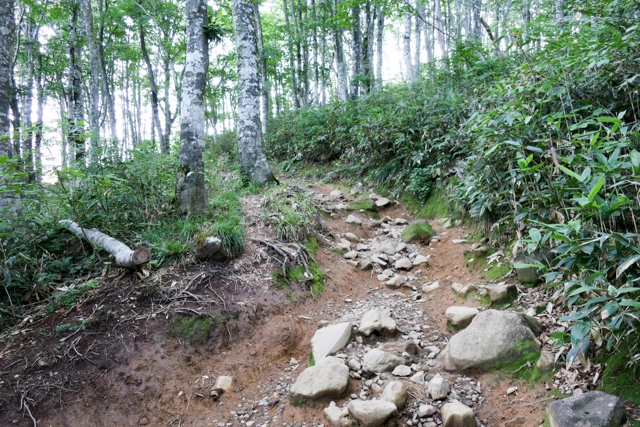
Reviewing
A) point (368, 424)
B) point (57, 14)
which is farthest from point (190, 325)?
point (57, 14)

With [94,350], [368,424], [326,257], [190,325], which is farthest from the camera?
[326,257]

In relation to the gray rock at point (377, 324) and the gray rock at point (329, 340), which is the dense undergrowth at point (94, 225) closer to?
the gray rock at point (329, 340)

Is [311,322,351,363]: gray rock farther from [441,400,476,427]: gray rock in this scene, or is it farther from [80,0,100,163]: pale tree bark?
[80,0,100,163]: pale tree bark

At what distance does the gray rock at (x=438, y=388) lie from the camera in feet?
8.17

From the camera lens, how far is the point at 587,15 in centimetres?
387

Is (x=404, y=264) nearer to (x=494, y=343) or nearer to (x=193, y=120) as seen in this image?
(x=494, y=343)

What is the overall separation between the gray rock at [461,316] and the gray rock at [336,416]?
1487 mm

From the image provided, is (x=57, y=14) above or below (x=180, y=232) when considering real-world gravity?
above

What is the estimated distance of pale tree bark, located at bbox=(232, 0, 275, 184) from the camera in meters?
7.31

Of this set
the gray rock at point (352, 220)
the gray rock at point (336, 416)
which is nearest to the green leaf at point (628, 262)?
the gray rock at point (336, 416)

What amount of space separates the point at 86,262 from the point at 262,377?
8.59ft

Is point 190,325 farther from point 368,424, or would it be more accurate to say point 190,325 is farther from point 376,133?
point 376,133

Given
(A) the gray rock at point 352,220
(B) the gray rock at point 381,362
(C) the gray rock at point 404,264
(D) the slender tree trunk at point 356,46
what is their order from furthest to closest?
1. (D) the slender tree trunk at point 356,46
2. (A) the gray rock at point 352,220
3. (C) the gray rock at point 404,264
4. (B) the gray rock at point 381,362

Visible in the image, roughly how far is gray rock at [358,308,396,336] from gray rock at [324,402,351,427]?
3.34 feet
